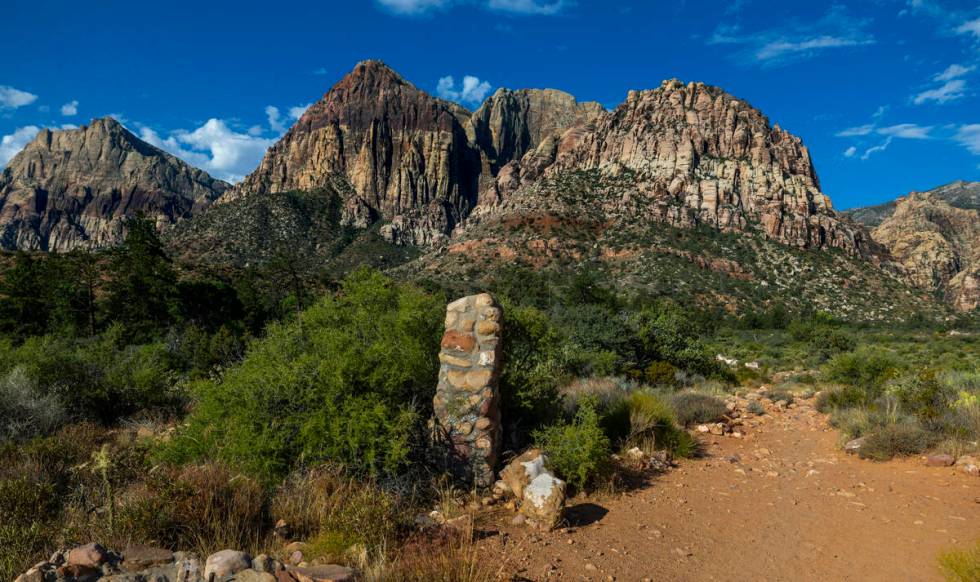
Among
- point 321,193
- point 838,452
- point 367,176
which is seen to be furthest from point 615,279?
point 367,176

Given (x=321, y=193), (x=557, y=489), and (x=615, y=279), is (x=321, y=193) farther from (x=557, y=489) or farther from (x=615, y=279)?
(x=557, y=489)

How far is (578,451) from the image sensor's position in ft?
23.4

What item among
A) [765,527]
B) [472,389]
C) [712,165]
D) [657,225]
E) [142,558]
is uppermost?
[712,165]

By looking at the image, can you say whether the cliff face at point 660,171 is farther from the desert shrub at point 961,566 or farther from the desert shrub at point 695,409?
the desert shrub at point 961,566

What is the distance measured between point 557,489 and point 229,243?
9886 cm

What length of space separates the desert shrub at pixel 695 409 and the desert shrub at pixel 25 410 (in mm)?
12223

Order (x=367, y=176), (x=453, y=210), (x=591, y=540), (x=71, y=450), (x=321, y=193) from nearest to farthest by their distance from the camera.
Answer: (x=591, y=540), (x=71, y=450), (x=321, y=193), (x=367, y=176), (x=453, y=210)

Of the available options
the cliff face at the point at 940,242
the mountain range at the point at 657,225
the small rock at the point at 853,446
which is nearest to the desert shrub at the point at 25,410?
the small rock at the point at 853,446

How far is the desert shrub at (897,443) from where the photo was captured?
840 centimetres

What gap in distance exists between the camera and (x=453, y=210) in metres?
170

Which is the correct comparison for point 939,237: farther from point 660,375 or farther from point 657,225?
point 660,375

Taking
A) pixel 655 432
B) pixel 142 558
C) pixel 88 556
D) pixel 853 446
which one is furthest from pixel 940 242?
pixel 88 556

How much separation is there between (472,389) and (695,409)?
7254 millimetres

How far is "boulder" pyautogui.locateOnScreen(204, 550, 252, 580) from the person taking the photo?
3.25 m
